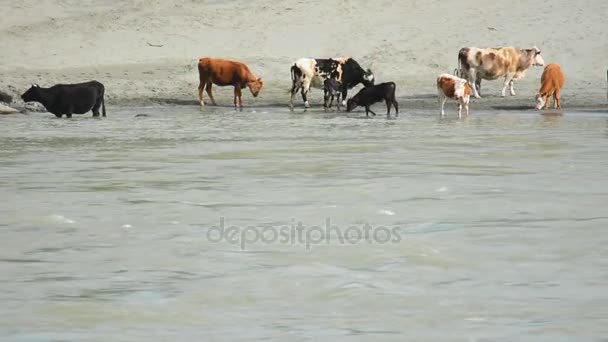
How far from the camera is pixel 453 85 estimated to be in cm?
2044

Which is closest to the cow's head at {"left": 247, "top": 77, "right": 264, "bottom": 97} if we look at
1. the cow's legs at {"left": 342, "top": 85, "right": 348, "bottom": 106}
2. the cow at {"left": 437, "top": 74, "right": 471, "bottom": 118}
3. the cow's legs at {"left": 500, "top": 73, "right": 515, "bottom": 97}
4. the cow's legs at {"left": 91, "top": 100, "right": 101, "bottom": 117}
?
the cow's legs at {"left": 342, "top": 85, "right": 348, "bottom": 106}

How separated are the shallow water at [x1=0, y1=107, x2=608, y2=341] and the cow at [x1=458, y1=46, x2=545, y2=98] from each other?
34.3ft

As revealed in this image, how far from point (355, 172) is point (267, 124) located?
7.56m

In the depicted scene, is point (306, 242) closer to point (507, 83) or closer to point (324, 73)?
point (324, 73)

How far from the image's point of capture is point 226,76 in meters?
25.2

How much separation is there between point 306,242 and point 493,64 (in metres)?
18.3

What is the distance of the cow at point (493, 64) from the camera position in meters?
25.4

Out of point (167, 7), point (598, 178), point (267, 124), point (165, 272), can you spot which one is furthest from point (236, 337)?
point (167, 7)

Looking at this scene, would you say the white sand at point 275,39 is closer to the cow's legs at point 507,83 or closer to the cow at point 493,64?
the cow's legs at point 507,83

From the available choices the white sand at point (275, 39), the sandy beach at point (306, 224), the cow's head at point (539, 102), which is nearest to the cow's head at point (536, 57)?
the white sand at point (275, 39)

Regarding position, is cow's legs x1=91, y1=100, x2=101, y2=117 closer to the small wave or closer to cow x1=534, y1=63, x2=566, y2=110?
cow x1=534, y1=63, x2=566, y2=110

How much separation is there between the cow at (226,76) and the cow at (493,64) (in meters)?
4.03

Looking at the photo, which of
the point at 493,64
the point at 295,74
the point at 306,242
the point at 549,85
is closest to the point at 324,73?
the point at 295,74

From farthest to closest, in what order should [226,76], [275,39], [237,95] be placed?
[275,39] < [226,76] < [237,95]
